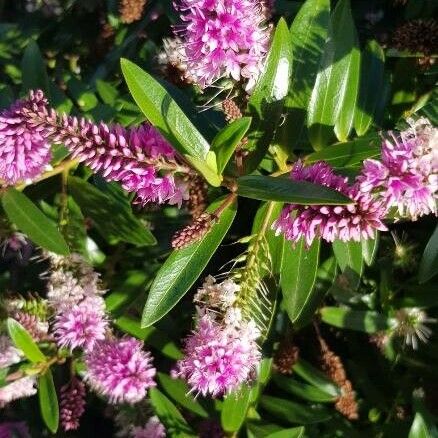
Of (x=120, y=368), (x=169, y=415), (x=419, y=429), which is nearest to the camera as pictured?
(x=419, y=429)

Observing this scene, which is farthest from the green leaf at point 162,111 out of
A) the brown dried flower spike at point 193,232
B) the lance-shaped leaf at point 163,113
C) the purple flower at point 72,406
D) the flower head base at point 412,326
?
the flower head base at point 412,326

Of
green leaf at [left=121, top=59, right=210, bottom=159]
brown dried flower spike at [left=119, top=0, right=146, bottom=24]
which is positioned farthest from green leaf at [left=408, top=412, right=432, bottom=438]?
brown dried flower spike at [left=119, top=0, right=146, bottom=24]

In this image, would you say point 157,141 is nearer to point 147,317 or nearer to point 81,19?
point 147,317

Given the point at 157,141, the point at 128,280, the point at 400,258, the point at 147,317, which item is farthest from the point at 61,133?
the point at 400,258

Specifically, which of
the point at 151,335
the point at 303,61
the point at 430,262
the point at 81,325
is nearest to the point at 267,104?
the point at 303,61

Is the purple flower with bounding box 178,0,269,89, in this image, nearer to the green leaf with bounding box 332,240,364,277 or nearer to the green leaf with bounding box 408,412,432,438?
the green leaf with bounding box 332,240,364,277

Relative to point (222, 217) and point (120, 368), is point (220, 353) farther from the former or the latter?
point (120, 368)

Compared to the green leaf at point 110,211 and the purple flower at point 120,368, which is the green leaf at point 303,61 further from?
the purple flower at point 120,368
